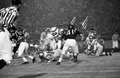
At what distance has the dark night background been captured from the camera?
93.2 feet

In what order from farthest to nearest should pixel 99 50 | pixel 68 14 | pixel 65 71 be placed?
pixel 68 14, pixel 99 50, pixel 65 71

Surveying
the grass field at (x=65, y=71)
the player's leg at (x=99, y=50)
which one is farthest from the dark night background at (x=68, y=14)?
the grass field at (x=65, y=71)

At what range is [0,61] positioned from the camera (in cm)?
638

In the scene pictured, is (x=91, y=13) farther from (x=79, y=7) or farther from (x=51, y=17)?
(x=51, y=17)

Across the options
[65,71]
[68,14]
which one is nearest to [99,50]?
[65,71]

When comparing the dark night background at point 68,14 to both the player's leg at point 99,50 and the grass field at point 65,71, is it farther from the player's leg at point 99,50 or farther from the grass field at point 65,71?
the grass field at point 65,71

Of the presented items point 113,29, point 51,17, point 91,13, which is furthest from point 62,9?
point 113,29

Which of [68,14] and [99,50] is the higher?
[68,14]

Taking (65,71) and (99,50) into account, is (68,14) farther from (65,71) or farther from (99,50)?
(65,71)

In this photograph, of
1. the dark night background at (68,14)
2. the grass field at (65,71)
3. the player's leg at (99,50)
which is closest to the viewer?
the grass field at (65,71)

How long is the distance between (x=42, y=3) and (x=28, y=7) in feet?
5.49

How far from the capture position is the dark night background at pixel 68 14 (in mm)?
28395

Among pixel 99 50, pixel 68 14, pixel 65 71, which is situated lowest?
pixel 65 71

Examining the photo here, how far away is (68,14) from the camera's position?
95.3 ft
